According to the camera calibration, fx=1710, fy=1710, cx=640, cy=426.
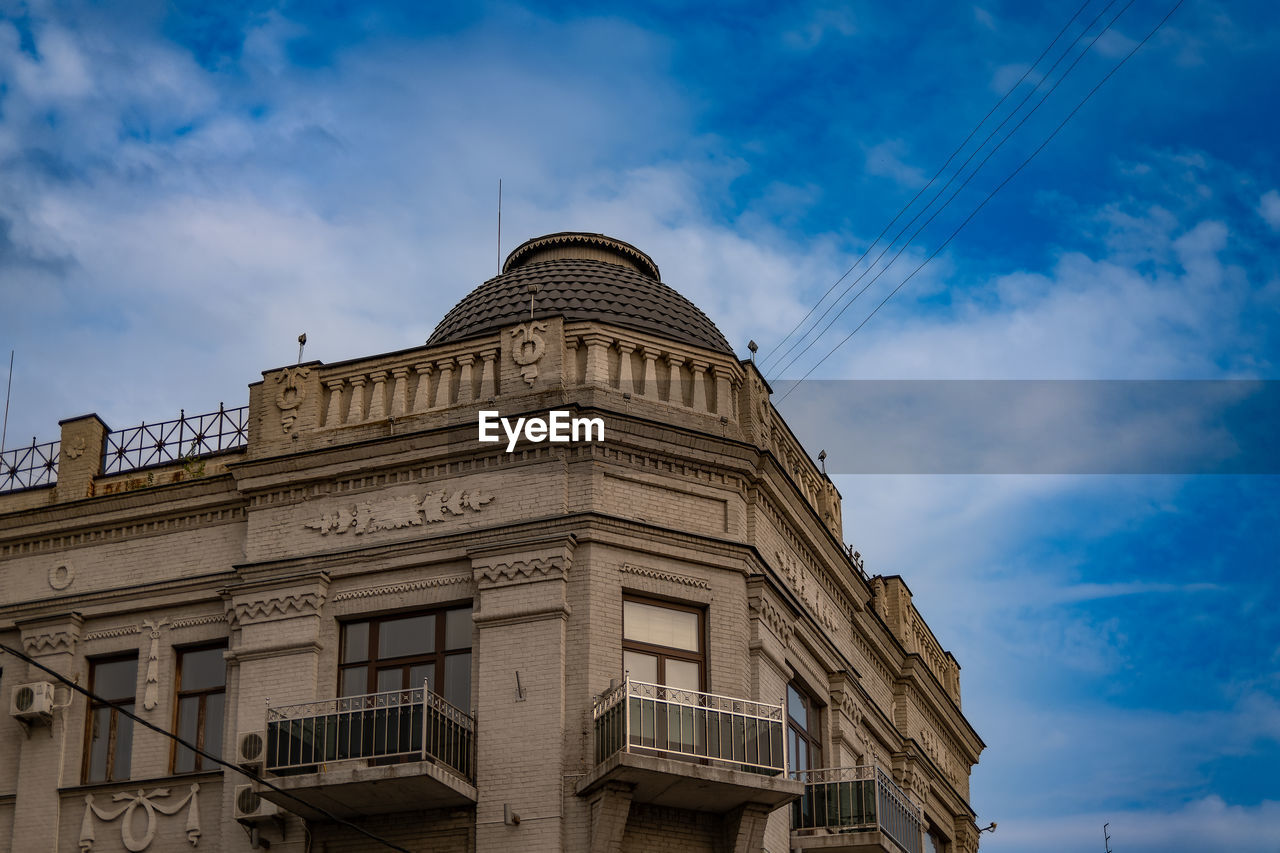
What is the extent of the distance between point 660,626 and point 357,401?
6.46m

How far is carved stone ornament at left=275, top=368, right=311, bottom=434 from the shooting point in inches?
1129

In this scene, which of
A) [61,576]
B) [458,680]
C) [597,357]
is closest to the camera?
[458,680]

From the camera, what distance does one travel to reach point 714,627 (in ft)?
87.5

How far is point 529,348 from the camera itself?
27844 mm

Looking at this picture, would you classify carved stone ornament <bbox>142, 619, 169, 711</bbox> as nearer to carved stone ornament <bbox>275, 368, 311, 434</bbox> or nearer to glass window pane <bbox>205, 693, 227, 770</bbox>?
glass window pane <bbox>205, 693, 227, 770</bbox>

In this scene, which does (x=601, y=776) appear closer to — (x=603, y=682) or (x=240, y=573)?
(x=603, y=682)

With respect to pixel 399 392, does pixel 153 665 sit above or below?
below

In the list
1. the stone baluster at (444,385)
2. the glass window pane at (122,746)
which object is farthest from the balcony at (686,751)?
the glass window pane at (122,746)

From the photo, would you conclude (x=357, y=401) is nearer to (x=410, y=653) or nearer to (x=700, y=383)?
(x=410, y=653)

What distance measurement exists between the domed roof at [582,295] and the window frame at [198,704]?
6826 mm

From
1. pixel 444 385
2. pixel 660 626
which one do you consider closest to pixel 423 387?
pixel 444 385

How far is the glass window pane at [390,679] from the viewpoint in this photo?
26.5 m

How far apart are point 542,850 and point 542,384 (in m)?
7.43

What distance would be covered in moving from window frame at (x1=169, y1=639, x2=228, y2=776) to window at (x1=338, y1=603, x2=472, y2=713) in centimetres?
233
